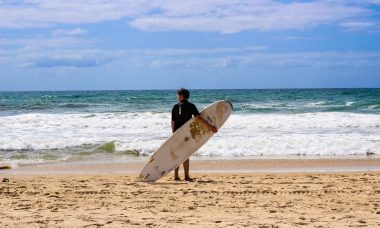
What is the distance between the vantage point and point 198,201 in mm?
6340

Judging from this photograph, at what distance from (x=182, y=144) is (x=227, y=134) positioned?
6.67 m

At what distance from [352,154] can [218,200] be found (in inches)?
241

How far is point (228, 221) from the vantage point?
207 inches

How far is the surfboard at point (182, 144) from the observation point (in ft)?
27.0

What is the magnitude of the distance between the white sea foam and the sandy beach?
3.29 metres

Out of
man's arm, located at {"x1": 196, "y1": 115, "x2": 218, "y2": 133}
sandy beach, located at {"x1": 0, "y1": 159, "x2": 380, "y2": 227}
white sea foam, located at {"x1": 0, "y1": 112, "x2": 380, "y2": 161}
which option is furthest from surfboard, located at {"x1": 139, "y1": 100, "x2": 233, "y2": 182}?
white sea foam, located at {"x1": 0, "y1": 112, "x2": 380, "y2": 161}

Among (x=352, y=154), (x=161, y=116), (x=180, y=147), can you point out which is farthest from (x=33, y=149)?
(x=161, y=116)

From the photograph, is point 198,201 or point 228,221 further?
point 198,201

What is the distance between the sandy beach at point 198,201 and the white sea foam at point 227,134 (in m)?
3.29

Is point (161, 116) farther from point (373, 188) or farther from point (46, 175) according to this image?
point (373, 188)

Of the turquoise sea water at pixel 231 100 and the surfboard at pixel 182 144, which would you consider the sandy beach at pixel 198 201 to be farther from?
the turquoise sea water at pixel 231 100

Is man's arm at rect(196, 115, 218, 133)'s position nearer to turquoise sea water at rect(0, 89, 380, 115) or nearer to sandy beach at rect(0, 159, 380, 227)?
sandy beach at rect(0, 159, 380, 227)

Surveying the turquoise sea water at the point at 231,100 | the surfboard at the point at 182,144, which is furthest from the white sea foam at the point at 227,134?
the turquoise sea water at the point at 231,100

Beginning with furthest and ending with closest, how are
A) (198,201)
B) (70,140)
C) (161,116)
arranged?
(161,116), (70,140), (198,201)
